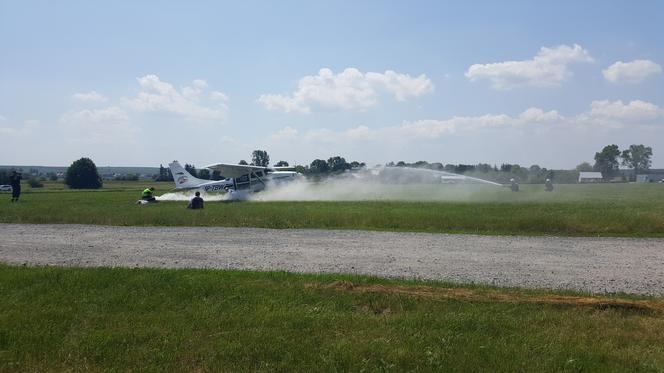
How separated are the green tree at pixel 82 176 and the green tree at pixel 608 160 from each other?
526 ft

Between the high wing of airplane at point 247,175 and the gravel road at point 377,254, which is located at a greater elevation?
the high wing of airplane at point 247,175

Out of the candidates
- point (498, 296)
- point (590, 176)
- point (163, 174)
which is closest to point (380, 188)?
point (498, 296)

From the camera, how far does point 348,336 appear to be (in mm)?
6262

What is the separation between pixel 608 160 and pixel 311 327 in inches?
7926

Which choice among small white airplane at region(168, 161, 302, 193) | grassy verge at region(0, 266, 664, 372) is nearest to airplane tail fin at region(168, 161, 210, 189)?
small white airplane at region(168, 161, 302, 193)

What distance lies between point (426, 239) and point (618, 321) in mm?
9312

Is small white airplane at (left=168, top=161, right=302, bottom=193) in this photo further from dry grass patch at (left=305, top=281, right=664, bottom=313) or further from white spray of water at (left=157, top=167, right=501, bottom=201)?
dry grass patch at (left=305, top=281, right=664, bottom=313)

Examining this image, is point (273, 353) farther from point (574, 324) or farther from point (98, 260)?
point (98, 260)

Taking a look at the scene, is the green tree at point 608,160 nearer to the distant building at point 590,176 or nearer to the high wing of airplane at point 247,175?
the distant building at point 590,176

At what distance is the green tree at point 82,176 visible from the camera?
94.6 m

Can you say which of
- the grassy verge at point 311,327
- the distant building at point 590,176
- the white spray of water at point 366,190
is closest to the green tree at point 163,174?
the white spray of water at point 366,190

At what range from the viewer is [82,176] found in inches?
3748

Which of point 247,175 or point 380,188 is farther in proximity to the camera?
point 380,188

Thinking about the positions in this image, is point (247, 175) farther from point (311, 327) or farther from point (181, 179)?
point (311, 327)
